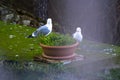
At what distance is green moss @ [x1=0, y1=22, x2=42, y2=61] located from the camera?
2361 millimetres

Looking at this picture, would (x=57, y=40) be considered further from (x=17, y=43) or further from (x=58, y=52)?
(x=17, y=43)

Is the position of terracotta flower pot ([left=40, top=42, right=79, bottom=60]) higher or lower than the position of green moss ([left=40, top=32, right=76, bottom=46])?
lower

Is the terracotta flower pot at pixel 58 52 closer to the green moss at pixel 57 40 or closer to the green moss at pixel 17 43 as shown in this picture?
the green moss at pixel 57 40

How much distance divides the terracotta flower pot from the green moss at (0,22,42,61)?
0.16 meters

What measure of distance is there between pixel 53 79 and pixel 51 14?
2697 mm

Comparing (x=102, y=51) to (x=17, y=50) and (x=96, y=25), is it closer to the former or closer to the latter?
(x=17, y=50)

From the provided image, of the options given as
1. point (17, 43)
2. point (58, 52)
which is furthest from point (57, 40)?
point (17, 43)

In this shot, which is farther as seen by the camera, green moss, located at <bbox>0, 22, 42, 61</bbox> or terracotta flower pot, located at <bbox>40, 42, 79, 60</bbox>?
green moss, located at <bbox>0, 22, 42, 61</bbox>

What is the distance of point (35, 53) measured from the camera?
240 centimetres

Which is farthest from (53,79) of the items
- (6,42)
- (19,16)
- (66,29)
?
(66,29)

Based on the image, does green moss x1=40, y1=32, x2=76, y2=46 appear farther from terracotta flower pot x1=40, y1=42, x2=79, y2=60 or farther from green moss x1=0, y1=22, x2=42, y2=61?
green moss x1=0, y1=22, x2=42, y2=61

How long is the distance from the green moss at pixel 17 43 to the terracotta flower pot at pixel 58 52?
165 mm

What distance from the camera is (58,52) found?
7.09ft

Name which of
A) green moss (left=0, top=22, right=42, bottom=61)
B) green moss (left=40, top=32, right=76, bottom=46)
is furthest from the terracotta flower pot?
green moss (left=0, top=22, right=42, bottom=61)
